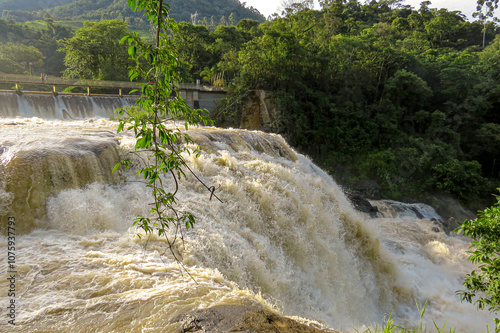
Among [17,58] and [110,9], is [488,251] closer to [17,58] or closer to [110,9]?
[17,58]

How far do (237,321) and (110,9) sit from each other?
105058mm

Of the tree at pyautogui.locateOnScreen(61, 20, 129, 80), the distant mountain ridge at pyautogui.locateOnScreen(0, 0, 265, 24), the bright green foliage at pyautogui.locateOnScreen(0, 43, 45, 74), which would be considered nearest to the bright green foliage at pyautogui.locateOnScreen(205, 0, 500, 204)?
the tree at pyautogui.locateOnScreen(61, 20, 129, 80)

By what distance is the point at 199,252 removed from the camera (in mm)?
4074

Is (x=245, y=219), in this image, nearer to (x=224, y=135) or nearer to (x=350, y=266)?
(x=350, y=266)

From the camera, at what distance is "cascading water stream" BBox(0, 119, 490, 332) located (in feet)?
9.95

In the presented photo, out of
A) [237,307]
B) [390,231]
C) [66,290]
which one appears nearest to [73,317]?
[66,290]

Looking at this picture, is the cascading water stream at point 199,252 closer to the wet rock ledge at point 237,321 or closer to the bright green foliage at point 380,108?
the wet rock ledge at point 237,321

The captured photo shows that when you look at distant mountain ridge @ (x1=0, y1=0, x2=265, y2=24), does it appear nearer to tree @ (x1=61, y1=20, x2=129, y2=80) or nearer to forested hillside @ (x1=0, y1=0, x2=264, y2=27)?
forested hillside @ (x1=0, y1=0, x2=264, y2=27)

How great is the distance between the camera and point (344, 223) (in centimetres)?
714

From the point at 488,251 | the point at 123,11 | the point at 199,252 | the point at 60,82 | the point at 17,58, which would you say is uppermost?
the point at 123,11

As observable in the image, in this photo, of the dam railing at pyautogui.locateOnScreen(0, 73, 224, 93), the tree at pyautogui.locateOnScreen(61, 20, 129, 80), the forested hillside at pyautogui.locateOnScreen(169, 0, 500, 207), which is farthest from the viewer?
the tree at pyautogui.locateOnScreen(61, 20, 129, 80)

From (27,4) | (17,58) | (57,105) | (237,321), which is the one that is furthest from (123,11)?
(237,321)

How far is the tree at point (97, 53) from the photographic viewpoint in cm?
2248

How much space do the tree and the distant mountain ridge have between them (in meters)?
63.0
